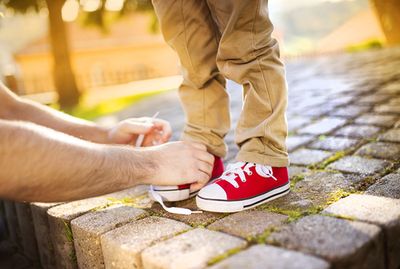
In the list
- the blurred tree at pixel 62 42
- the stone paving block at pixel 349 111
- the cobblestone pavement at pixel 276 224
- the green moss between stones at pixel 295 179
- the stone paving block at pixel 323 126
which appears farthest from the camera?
the blurred tree at pixel 62 42

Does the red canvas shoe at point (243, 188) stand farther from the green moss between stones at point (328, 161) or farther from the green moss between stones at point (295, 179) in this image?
the green moss between stones at point (328, 161)

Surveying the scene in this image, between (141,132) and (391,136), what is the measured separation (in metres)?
1.49

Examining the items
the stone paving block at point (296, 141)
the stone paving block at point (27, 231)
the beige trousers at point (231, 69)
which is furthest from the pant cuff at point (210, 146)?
the stone paving block at point (27, 231)

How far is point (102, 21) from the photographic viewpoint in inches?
481

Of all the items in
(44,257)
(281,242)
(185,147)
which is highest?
(185,147)

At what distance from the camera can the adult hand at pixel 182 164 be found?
1.45 metres

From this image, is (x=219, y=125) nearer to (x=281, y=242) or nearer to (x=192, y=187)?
(x=192, y=187)

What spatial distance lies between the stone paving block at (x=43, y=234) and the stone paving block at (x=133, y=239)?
0.52m

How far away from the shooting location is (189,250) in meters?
1.13

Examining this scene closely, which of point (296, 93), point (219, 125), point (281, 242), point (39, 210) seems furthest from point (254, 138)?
point (296, 93)

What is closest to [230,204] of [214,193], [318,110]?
[214,193]

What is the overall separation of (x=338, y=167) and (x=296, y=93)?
8.27 feet

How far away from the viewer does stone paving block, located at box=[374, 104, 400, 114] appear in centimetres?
268

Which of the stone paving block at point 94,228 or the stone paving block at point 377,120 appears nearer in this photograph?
the stone paving block at point 94,228
